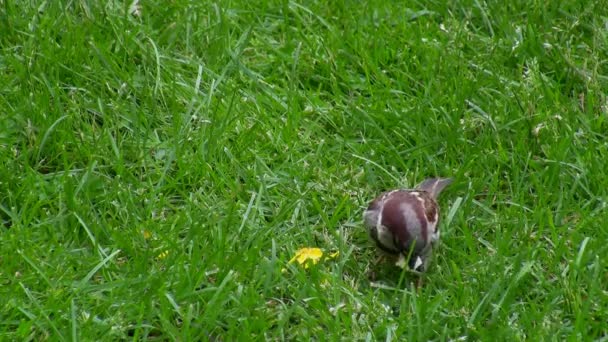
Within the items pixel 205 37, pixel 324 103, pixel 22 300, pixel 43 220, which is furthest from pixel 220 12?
pixel 22 300

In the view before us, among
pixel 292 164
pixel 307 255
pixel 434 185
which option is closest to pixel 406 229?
pixel 307 255

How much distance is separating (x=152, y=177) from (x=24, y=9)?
1416 mm

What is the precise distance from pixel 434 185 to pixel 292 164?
0.72 m

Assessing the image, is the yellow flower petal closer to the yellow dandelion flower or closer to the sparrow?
the sparrow

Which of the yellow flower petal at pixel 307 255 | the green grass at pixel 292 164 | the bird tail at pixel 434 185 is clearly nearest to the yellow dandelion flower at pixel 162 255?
the green grass at pixel 292 164

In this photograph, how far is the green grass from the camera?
500 cm

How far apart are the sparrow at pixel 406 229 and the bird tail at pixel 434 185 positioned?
0.90ft

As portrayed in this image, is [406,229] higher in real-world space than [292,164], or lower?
higher

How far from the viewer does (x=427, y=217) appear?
5344 millimetres

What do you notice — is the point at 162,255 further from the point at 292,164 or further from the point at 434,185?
the point at 434,185

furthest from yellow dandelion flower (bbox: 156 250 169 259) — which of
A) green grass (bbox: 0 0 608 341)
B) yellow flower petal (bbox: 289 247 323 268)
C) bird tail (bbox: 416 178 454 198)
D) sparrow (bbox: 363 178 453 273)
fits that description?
bird tail (bbox: 416 178 454 198)

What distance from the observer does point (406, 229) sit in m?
5.28

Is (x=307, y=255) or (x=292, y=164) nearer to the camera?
(x=307, y=255)

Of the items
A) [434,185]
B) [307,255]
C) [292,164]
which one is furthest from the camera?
[292,164]
